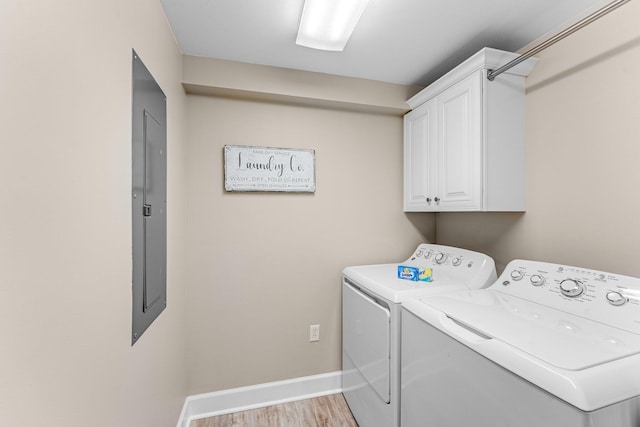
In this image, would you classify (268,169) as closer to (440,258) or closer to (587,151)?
(440,258)

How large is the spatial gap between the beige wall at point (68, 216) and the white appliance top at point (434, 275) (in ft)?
3.85

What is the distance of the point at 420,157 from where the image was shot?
209 centimetres

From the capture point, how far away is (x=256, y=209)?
6.58ft

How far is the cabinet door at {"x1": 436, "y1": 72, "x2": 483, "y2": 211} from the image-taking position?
5.21 ft

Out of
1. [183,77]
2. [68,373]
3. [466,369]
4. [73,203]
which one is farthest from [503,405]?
[183,77]

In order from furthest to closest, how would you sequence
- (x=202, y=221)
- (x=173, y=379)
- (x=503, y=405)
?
(x=202, y=221) → (x=173, y=379) → (x=503, y=405)

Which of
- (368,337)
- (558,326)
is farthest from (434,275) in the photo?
(558,326)

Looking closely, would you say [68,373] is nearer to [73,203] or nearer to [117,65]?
[73,203]

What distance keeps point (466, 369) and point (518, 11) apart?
1679mm

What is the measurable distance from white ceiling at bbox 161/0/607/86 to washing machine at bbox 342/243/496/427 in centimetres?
129

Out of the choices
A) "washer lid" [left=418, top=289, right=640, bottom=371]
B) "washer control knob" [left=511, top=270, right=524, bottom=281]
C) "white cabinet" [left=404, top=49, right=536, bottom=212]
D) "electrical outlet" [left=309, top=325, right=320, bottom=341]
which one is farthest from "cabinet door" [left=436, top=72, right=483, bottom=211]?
"electrical outlet" [left=309, top=325, right=320, bottom=341]

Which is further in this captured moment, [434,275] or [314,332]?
[314,332]

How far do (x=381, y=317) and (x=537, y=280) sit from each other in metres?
0.78

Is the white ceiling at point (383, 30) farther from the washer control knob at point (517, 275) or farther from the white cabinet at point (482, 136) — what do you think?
the washer control knob at point (517, 275)
